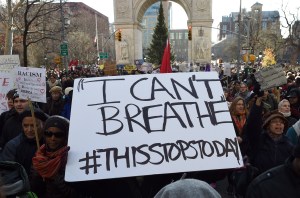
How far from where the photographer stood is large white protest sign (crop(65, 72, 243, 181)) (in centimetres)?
240

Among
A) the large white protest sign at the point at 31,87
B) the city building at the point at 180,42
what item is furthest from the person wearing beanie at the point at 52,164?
the city building at the point at 180,42

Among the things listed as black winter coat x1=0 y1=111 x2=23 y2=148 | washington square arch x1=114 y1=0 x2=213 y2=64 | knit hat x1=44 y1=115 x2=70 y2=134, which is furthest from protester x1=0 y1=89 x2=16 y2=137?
washington square arch x1=114 y1=0 x2=213 y2=64

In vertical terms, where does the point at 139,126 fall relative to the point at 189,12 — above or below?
below

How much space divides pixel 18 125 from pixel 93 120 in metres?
2.24

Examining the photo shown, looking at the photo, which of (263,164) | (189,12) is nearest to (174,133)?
(263,164)

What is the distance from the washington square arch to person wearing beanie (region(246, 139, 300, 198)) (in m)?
37.1

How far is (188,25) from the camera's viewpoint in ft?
129

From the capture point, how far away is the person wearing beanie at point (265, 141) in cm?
355

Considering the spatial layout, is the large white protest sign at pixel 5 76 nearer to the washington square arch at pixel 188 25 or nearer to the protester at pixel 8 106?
the protester at pixel 8 106

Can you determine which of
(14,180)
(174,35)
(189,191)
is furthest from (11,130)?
(174,35)

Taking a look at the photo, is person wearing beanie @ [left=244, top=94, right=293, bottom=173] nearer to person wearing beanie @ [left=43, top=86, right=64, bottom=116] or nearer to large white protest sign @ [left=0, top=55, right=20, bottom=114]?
person wearing beanie @ [left=43, top=86, right=64, bottom=116]

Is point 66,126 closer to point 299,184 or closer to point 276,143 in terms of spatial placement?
point 299,184

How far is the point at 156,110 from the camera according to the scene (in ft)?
8.63

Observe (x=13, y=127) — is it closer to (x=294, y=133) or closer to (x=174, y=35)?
(x=294, y=133)
